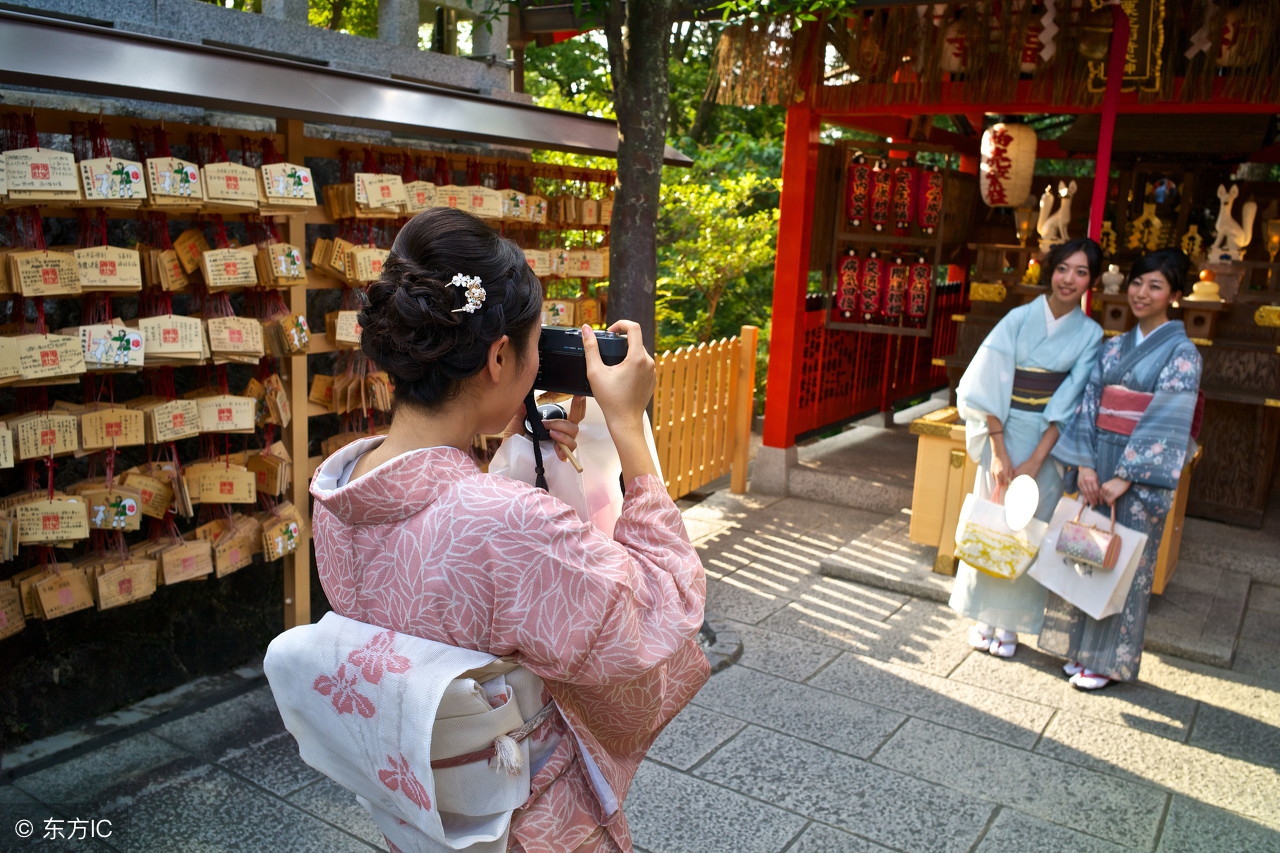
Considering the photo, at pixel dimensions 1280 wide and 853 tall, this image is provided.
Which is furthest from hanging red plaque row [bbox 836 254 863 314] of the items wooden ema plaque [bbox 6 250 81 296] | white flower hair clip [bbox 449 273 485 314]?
white flower hair clip [bbox 449 273 485 314]

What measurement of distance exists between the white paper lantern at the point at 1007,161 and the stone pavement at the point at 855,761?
130 inches

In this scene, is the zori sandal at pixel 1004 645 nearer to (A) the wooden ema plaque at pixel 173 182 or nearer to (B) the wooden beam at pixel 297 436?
(B) the wooden beam at pixel 297 436

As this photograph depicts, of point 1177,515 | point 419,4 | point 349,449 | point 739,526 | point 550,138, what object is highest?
point 419,4

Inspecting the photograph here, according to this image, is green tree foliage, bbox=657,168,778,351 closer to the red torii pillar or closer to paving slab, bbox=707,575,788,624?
the red torii pillar

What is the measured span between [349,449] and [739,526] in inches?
214

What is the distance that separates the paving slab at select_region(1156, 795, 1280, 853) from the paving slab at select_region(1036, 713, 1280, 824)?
0.25ft

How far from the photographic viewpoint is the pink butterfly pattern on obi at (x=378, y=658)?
158 centimetres

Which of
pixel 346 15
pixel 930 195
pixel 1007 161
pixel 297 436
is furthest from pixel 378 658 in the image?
pixel 930 195

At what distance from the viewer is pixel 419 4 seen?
5.41 m

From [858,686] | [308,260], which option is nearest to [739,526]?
[858,686]

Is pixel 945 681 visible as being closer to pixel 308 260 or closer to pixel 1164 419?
pixel 1164 419

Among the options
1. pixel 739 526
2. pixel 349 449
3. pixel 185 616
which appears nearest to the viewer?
pixel 349 449

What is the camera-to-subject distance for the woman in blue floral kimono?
4488 mm

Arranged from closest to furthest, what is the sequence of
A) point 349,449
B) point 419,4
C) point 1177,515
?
point 349,449 < point 419,4 < point 1177,515
